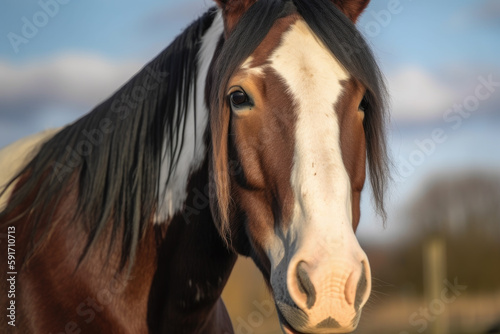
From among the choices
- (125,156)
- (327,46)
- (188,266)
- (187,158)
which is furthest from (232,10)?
(188,266)

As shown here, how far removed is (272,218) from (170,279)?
2.40 feet

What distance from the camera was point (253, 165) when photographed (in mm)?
2148

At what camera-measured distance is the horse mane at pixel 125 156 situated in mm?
2562

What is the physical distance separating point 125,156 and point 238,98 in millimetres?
759

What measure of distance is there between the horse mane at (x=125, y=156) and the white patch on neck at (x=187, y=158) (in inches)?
1.1

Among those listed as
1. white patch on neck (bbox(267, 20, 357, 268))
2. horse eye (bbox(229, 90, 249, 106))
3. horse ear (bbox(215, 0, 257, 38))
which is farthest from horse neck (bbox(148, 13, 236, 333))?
white patch on neck (bbox(267, 20, 357, 268))

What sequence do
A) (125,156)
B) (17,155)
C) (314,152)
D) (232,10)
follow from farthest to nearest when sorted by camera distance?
(17,155) < (125,156) < (232,10) < (314,152)

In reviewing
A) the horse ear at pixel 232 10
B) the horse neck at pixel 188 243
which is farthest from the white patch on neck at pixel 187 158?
the horse ear at pixel 232 10

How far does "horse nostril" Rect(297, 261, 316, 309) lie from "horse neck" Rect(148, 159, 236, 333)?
798mm

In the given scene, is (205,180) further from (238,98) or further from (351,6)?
(351,6)

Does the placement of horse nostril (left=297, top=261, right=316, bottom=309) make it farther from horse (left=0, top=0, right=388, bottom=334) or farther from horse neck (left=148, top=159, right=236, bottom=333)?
horse neck (left=148, top=159, right=236, bottom=333)

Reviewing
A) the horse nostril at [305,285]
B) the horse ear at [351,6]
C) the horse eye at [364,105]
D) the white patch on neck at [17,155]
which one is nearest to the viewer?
the horse nostril at [305,285]

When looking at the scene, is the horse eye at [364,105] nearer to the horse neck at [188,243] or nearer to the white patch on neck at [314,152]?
the white patch on neck at [314,152]

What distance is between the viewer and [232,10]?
2.48 meters
